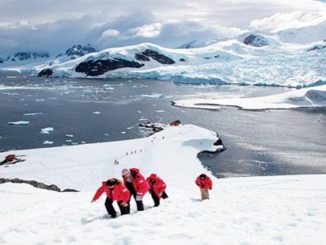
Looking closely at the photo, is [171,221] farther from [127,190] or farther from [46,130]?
[46,130]

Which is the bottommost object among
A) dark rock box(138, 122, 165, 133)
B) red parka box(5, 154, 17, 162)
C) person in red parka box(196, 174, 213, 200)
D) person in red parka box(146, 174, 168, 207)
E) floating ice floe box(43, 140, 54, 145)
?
floating ice floe box(43, 140, 54, 145)

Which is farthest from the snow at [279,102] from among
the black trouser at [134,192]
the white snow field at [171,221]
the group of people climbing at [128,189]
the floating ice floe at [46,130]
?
the black trouser at [134,192]

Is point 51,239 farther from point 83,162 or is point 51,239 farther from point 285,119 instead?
point 285,119

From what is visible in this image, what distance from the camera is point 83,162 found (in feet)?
148

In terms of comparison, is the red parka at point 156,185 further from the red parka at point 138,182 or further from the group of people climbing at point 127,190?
the red parka at point 138,182

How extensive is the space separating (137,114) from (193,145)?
35.9 metres

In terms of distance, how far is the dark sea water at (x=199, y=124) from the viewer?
51.6m

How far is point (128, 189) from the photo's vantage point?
1519cm

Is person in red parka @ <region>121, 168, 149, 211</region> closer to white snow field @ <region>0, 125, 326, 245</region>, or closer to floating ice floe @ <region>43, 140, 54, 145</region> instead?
white snow field @ <region>0, 125, 326, 245</region>

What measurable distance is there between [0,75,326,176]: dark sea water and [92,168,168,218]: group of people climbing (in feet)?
103

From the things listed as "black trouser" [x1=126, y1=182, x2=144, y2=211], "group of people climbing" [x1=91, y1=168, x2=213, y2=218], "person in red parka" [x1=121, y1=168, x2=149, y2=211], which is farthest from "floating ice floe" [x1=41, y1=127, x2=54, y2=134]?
"person in red parka" [x1=121, y1=168, x2=149, y2=211]

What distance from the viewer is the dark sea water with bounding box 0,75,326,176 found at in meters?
51.6

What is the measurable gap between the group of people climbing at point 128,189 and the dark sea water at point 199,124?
31318mm

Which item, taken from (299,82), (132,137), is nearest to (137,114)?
(132,137)
